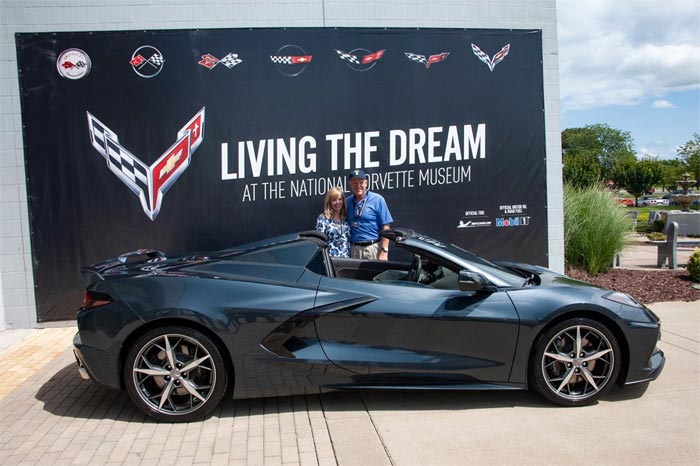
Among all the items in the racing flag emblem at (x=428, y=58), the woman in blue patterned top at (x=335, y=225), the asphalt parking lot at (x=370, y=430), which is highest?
the racing flag emblem at (x=428, y=58)

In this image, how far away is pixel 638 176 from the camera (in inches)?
2366

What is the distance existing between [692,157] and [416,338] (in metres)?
48.5

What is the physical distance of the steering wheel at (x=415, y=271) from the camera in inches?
162

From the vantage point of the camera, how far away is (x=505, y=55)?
22.4ft

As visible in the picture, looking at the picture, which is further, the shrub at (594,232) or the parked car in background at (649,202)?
the parked car in background at (649,202)

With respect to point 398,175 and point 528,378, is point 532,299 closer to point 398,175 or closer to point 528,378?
point 528,378

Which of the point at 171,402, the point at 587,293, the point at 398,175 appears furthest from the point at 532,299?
the point at 398,175

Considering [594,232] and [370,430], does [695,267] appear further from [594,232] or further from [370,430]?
[370,430]

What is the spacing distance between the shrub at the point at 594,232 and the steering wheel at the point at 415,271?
188 inches

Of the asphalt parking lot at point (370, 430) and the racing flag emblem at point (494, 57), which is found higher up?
the racing flag emblem at point (494, 57)

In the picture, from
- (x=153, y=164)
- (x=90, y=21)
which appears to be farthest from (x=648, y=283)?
(x=90, y=21)

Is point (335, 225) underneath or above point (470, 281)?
above

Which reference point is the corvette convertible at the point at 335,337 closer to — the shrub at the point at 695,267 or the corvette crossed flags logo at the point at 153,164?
the corvette crossed flags logo at the point at 153,164

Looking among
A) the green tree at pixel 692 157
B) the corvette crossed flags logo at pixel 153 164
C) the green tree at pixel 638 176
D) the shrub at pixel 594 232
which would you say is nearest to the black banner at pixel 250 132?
the corvette crossed flags logo at pixel 153 164
